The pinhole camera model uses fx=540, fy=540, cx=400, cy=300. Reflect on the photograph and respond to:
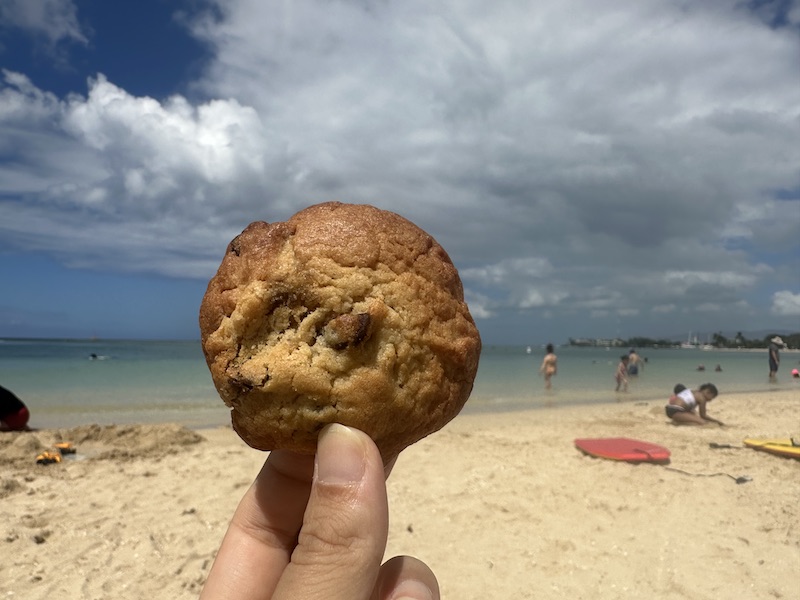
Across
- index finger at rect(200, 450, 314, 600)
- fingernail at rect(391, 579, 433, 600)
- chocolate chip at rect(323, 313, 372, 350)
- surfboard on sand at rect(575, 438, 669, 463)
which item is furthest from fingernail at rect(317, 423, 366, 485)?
surfboard on sand at rect(575, 438, 669, 463)

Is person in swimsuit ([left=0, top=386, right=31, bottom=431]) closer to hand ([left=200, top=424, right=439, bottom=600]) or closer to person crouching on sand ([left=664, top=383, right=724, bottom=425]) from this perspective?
hand ([left=200, top=424, right=439, bottom=600])

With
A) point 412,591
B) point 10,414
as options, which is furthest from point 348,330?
point 10,414

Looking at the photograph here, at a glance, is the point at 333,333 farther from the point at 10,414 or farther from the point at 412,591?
the point at 10,414

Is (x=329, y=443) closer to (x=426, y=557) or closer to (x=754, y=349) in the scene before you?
(x=426, y=557)

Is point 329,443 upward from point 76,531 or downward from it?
upward

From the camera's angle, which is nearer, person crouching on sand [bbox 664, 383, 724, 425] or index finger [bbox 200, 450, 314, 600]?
index finger [bbox 200, 450, 314, 600]

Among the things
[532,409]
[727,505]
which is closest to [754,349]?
[532,409]
